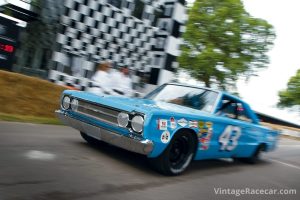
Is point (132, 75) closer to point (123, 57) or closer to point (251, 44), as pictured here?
point (123, 57)

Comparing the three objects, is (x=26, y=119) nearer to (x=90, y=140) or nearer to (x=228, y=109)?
(x=90, y=140)

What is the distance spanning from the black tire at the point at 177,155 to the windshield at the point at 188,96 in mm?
723

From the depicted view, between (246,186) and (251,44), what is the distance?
20.2 metres

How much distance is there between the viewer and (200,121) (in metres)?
4.44

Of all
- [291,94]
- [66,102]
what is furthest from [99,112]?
[291,94]

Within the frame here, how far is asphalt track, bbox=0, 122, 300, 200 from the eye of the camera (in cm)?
313

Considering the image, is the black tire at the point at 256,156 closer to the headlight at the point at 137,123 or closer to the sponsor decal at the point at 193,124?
the sponsor decal at the point at 193,124

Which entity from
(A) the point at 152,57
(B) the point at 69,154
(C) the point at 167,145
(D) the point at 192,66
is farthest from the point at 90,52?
(D) the point at 192,66

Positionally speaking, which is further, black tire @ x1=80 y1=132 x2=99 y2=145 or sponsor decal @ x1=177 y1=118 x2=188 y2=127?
black tire @ x1=80 y1=132 x2=99 y2=145

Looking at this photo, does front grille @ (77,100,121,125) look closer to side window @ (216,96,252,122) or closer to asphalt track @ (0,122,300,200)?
asphalt track @ (0,122,300,200)

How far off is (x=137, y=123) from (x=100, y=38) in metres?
5.40

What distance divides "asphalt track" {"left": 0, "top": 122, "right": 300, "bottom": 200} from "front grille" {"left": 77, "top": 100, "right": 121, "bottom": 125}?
0.51 meters

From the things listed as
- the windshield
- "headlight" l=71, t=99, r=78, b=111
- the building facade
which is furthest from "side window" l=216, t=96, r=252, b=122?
the building facade

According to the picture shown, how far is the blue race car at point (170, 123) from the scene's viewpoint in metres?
3.93
